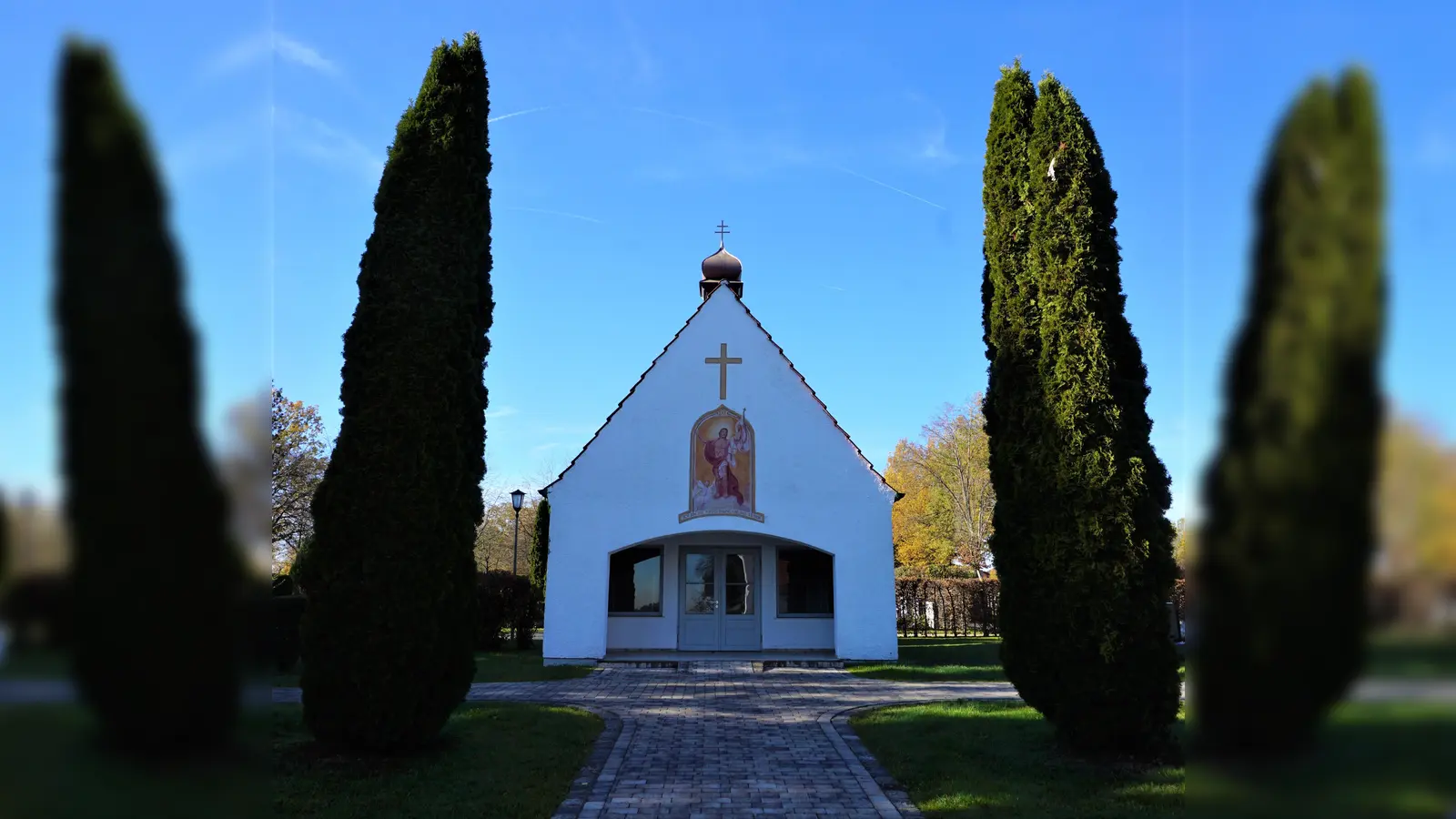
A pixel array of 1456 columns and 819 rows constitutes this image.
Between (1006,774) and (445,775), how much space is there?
5.14m

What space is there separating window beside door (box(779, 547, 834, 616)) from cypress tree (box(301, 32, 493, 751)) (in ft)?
42.5

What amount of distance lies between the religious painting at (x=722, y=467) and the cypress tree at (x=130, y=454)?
1892cm

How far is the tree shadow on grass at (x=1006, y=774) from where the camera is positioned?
6664 millimetres

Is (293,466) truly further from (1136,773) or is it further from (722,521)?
(1136,773)

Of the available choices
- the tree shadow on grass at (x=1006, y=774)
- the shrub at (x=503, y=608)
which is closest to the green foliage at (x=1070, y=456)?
the tree shadow on grass at (x=1006, y=774)

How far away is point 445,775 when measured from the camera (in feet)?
25.3

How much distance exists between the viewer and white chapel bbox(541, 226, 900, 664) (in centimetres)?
1991

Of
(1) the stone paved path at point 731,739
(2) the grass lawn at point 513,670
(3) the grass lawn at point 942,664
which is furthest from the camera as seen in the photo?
(3) the grass lawn at point 942,664

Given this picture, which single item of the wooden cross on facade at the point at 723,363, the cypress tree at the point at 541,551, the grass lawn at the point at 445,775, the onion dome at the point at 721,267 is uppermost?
the onion dome at the point at 721,267

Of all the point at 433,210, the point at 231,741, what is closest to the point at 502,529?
the point at 433,210

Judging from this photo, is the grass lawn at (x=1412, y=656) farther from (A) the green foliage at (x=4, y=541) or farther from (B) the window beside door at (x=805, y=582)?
(B) the window beside door at (x=805, y=582)

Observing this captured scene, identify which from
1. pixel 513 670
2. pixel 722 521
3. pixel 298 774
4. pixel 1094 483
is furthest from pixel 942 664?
pixel 298 774

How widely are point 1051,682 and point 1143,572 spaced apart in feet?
4.48

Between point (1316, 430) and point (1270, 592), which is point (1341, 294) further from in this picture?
A: point (1270, 592)
